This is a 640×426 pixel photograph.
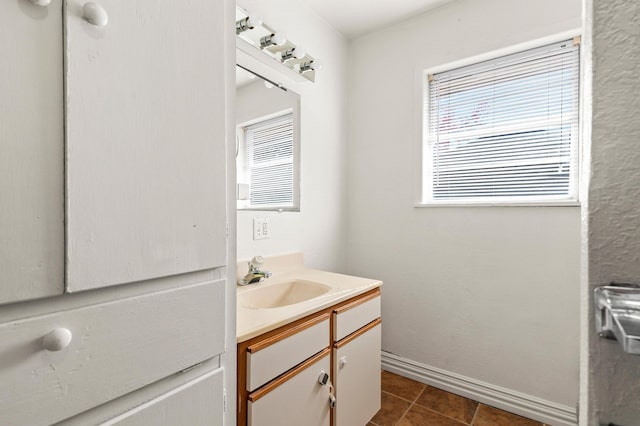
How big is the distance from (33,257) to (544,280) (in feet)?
6.90

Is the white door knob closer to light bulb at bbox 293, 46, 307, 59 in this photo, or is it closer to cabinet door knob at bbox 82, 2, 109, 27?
cabinet door knob at bbox 82, 2, 109, 27

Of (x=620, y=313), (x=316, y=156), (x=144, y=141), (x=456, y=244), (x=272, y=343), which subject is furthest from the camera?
(x=316, y=156)

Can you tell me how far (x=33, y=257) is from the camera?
1.70ft

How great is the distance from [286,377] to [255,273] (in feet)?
2.00

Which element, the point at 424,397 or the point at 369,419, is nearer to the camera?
the point at 369,419

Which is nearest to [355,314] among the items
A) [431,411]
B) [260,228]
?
[260,228]

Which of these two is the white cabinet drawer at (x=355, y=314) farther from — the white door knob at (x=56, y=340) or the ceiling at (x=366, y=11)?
the ceiling at (x=366, y=11)

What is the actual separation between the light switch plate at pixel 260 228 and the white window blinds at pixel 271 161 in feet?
0.29

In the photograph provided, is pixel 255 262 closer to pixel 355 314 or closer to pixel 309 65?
pixel 355 314

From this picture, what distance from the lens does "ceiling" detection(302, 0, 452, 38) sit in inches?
77.5

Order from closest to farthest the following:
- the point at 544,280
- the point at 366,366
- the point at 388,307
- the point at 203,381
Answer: the point at 203,381 → the point at 366,366 → the point at 544,280 → the point at 388,307

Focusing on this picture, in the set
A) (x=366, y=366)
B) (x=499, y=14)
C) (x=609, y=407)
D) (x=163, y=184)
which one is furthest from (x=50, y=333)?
(x=499, y=14)

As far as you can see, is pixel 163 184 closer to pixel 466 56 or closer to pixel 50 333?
pixel 50 333

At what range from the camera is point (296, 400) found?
115 cm
